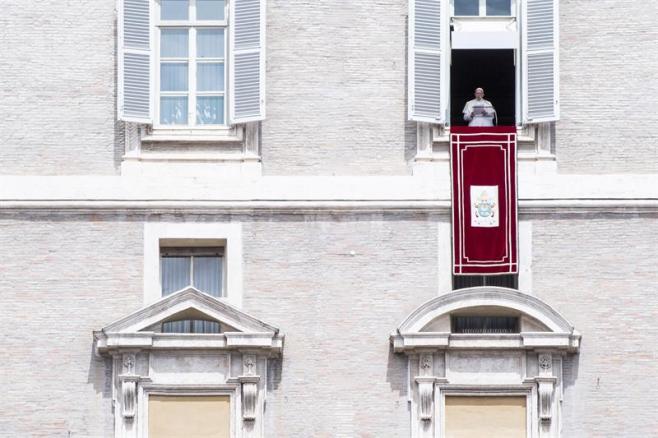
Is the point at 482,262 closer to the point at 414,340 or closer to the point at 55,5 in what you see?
the point at 414,340

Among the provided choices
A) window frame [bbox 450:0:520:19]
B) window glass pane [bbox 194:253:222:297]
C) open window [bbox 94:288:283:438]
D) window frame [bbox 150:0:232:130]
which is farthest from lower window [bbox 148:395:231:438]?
window frame [bbox 450:0:520:19]

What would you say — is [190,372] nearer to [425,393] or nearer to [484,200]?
[425,393]

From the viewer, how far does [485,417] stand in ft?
147

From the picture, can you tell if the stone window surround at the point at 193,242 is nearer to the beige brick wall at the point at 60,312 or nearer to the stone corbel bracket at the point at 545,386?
the beige brick wall at the point at 60,312

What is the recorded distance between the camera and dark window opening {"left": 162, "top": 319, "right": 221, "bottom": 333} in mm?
45188

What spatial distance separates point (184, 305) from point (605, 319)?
6128 mm

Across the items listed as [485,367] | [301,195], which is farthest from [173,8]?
[485,367]

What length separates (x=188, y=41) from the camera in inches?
1831

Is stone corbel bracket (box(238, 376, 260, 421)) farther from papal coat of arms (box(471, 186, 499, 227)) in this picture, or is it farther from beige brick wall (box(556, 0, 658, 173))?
beige brick wall (box(556, 0, 658, 173))

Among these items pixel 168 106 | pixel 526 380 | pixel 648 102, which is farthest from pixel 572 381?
pixel 168 106

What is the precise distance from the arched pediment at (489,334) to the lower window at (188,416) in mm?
2726

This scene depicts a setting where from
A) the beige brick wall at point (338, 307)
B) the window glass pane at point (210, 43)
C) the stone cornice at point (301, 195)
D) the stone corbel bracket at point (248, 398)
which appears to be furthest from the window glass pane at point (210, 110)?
the stone corbel bracket at point (248, 398)

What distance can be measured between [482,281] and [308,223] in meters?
2.74

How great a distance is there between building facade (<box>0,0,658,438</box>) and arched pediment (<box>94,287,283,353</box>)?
0.03 meters
